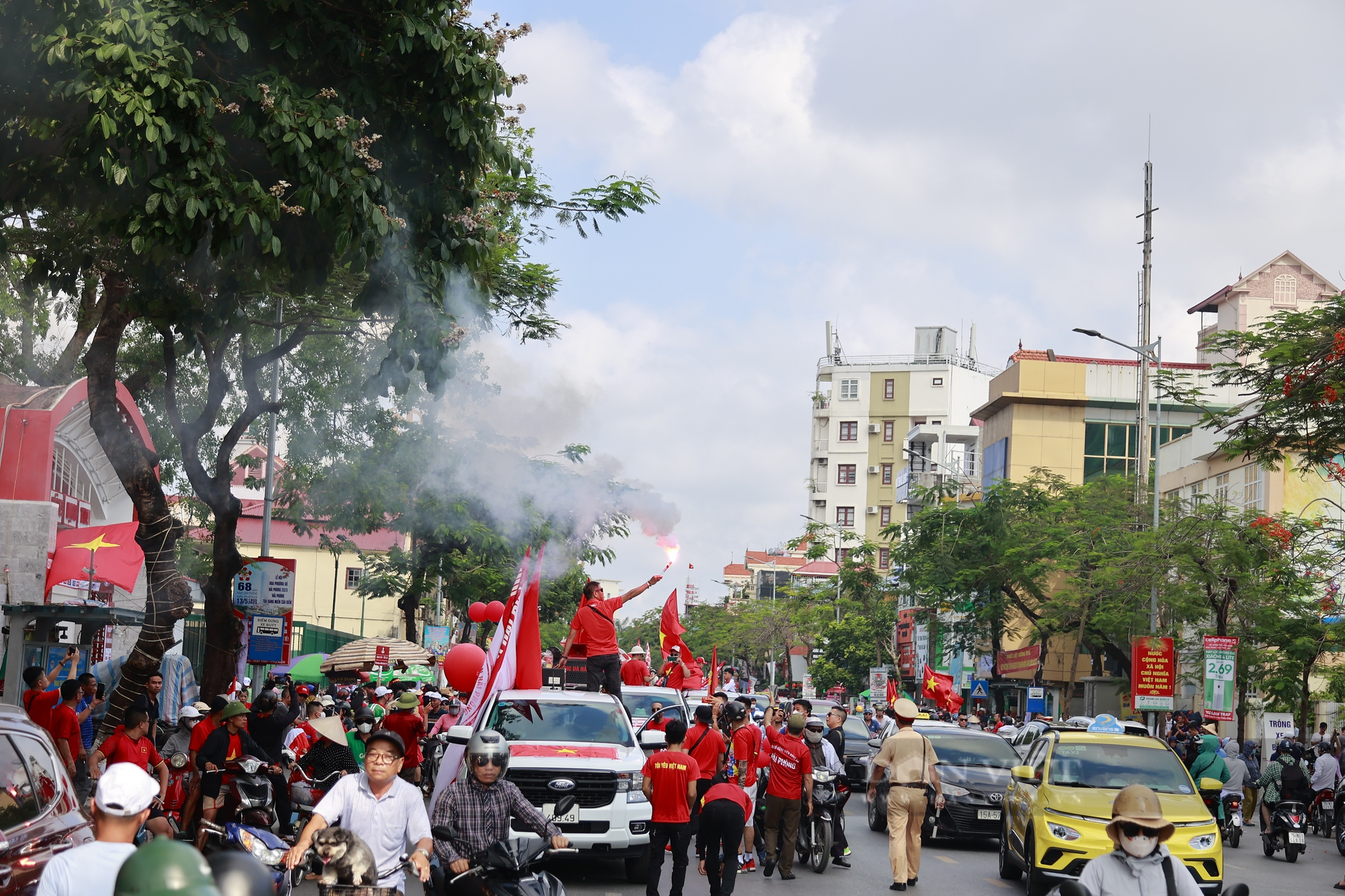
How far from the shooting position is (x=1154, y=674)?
1249 inches

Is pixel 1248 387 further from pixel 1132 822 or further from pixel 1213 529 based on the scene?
pixel 1132 822

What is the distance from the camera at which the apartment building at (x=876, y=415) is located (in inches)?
4203

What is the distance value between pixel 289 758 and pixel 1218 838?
9.13 metres

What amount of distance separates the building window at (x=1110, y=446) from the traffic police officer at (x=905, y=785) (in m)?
51.3

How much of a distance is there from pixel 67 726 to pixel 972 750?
11.5 metres

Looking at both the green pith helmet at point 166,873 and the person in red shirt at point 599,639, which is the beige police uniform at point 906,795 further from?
the green pith helmet at point 166,873

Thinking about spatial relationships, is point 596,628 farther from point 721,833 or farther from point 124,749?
point 124,749

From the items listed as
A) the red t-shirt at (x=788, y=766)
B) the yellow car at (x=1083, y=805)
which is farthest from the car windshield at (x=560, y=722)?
the yellow car at (x=1083, y=805)

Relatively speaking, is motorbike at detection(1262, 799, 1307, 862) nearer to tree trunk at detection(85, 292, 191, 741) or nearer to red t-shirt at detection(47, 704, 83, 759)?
tree trunk at detection(85, 292, 191, 741)

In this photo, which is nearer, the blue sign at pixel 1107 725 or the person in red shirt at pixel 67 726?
the person in red shirt at pixel 67 726

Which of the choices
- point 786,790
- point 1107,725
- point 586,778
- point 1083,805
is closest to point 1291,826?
point 1107,725

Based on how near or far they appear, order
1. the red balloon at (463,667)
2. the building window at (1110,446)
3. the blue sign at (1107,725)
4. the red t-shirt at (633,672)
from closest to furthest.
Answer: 1. the blue sign at (1107,725)
2. the red balloon at (463,667)
3. the red t-shirt at (633,672)
4. the building window at (1110,446)

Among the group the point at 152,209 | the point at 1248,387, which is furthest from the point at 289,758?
the point at 1248,387

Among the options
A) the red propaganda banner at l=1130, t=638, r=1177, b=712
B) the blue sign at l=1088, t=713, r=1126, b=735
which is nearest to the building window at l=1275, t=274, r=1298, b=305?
the red propaganda banner at l=1130, t=638, r=1177, b=712
